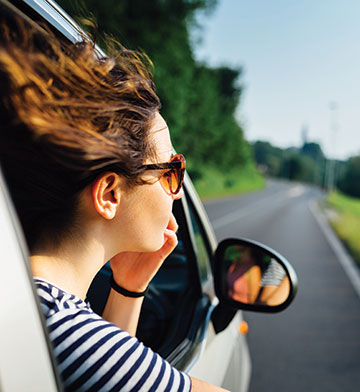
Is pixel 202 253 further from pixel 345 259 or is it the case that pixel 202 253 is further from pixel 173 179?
pixel 345 259

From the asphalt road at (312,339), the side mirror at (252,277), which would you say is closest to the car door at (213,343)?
the side mirror at (252,277)

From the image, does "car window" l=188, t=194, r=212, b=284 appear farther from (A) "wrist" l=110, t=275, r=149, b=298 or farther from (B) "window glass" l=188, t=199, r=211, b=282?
(A) "wrist" l=110, t=275, r=149, b=298

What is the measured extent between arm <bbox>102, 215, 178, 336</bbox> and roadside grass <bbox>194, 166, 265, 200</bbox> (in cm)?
2407

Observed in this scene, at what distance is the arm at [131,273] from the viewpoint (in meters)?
1.35

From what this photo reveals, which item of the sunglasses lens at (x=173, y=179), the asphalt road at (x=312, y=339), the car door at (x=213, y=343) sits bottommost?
the asphalt road at (x=312, y=339)

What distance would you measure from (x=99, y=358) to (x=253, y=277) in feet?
3.72

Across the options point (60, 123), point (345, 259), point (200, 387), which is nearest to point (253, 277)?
point (200, 387)

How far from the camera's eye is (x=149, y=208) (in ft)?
3.45

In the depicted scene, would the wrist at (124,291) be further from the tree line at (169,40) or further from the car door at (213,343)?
the tree line at (169,40)

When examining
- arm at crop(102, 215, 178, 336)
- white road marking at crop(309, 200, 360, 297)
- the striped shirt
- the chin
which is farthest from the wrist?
white road marking at crop(309, 200, 360, 297)

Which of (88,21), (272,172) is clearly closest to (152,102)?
(88,21)

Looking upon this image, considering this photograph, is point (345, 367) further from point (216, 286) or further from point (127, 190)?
point (127, 190)

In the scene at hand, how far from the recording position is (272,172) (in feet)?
374

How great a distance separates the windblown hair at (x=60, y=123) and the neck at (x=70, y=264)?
5cm
